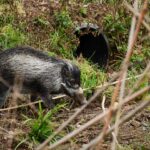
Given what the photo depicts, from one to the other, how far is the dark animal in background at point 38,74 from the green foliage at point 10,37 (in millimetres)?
1798

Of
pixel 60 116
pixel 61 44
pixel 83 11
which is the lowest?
pixel 60 116

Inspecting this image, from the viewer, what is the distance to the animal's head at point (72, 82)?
276 inches

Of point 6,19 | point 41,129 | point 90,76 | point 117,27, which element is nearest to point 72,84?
point 41,129

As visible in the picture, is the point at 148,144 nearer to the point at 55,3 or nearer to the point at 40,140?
the point at 40,140

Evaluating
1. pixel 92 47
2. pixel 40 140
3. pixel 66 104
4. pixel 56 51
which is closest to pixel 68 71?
pixel 66 104

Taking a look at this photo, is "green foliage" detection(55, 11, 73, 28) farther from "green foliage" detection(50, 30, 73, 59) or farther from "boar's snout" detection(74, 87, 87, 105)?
"boar's snout" detection(74, 87, 87, 105)

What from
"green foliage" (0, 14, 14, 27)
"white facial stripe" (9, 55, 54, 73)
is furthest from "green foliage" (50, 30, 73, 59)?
"white facial stripe" (9, 55, 54, 73)

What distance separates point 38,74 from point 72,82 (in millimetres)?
455

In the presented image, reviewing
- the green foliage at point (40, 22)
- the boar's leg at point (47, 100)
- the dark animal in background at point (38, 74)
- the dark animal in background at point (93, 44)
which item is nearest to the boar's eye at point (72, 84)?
the dark animal in background at point (38, 74)

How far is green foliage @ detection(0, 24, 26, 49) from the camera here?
877 cm

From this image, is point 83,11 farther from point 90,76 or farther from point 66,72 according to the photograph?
point 66,72

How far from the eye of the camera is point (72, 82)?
7.09 m

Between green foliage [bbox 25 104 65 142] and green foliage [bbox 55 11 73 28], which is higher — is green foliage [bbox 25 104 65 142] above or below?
below

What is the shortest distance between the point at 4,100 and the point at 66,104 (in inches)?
36.7
